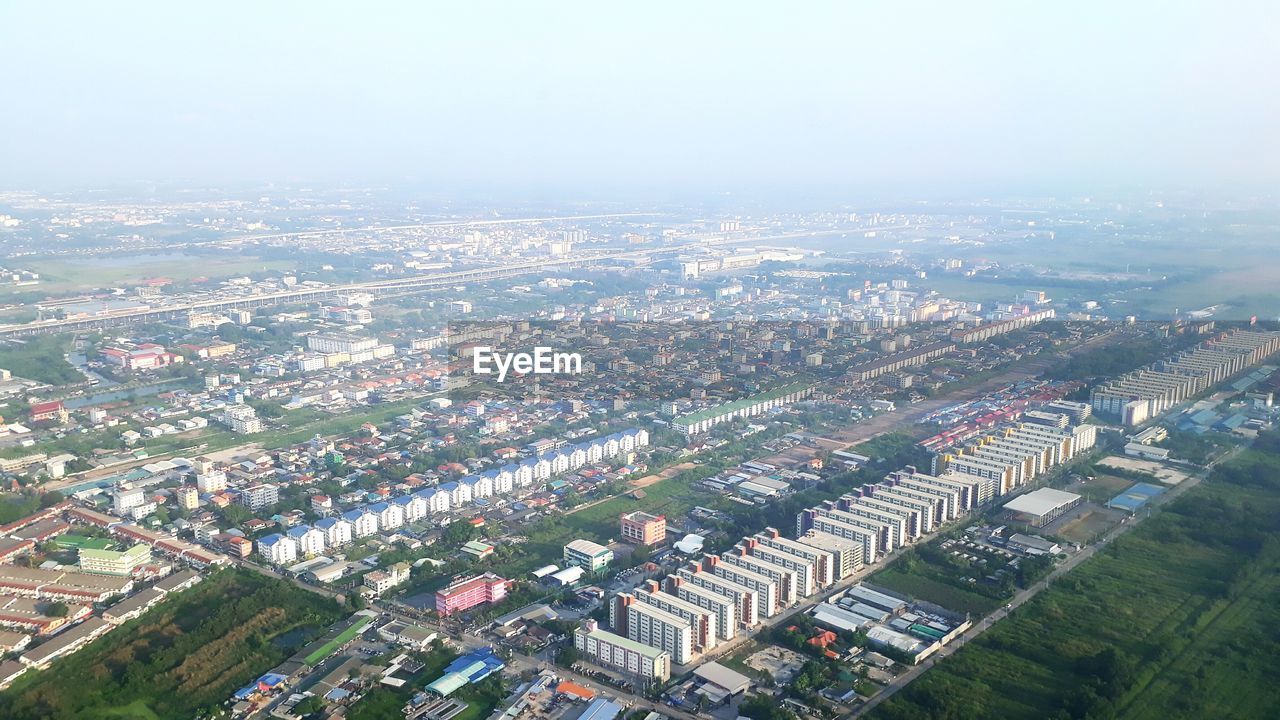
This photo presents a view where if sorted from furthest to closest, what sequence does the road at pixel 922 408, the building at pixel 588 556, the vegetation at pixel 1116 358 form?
the vegetation at pixel 1116 358 < the road at pixel 922 408 < the building at pixel 588 556

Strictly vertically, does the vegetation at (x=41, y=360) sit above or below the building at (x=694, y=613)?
below

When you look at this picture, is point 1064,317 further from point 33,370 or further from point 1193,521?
point 33,370

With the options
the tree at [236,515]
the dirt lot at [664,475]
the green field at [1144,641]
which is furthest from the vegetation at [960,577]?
the tree at [236,515]

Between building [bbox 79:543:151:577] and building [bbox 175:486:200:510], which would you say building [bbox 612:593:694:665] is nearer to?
building [bbox 79:543:151:577]

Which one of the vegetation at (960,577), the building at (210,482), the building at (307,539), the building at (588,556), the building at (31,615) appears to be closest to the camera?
the building at (31,615)

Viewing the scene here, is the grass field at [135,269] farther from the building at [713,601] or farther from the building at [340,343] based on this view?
the building at [713,601]

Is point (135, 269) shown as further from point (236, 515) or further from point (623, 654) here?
point (623, 654)
